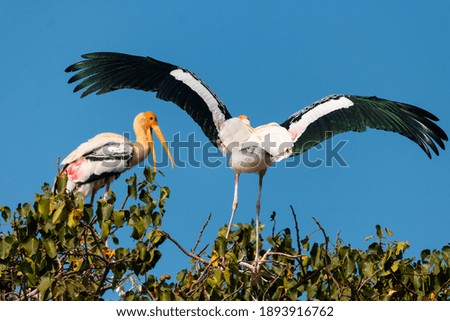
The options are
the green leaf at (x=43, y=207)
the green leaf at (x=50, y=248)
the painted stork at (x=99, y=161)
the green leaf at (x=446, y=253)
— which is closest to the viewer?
the green leaf at (x=50, y=248)

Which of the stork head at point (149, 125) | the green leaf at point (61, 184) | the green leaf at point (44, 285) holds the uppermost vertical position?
the stork head at point (149, 125)

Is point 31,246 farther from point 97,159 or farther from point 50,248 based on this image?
point 97,159

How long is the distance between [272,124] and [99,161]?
7.30ft

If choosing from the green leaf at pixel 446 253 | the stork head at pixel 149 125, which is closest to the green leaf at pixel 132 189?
the green leaf at pixel 446 253

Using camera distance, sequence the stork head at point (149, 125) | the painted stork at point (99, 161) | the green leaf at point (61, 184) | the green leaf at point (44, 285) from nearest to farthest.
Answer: the green leaf at point (44, 285)
the green leaf at point (61, 184)
the painted stork at point (99, 161)
the stork head at point (149, 125)

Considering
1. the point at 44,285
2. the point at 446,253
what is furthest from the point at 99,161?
the point at 446,253

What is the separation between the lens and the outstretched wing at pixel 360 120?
7.73 m

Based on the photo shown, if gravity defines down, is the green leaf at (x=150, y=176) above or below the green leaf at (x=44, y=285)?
above

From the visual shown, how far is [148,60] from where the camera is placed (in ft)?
28.1

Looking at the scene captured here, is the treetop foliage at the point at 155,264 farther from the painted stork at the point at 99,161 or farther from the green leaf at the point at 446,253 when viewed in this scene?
the painted stork at the point at 99,161

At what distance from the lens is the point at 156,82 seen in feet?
27.3

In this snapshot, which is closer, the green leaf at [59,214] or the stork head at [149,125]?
the green leaf at [59,214]

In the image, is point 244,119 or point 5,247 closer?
point 5,247

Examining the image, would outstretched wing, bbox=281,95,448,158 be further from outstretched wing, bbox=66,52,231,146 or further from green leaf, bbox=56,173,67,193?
green leaf, bbox=56,173,67,193
